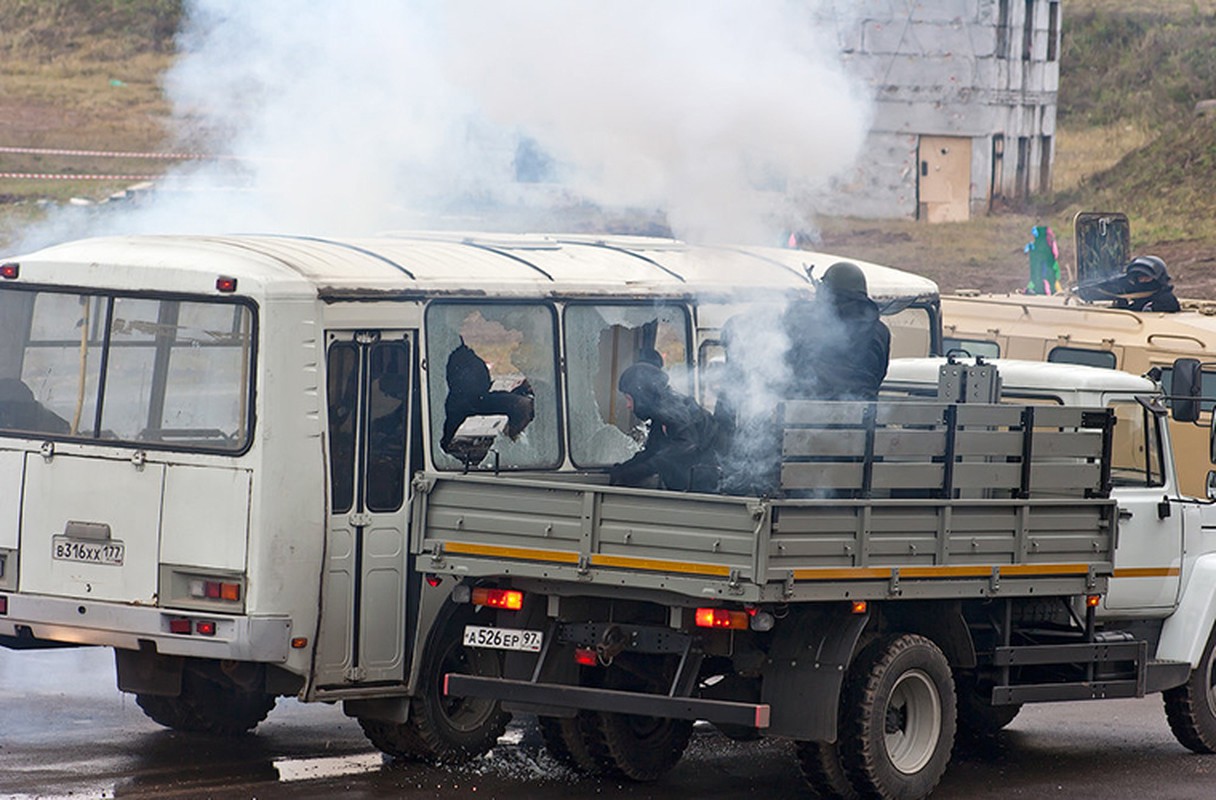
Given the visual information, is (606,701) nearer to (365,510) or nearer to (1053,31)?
(365,510)

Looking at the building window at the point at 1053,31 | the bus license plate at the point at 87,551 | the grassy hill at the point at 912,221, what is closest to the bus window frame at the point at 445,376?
the bus license plate at the point at 87,551

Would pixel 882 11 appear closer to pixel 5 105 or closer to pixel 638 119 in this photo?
pixel 5 105

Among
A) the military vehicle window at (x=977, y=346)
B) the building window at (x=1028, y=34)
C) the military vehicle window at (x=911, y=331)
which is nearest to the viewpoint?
the military vehicle window at (x=911, y=331)

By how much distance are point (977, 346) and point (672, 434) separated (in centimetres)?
701

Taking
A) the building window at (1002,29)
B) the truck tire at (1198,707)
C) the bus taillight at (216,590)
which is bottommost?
the truck tire at (1198,707)

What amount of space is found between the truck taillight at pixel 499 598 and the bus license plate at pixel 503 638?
0.11 meters

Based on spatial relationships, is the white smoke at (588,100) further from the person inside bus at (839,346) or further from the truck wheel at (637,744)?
the truck wheel at (637,744)

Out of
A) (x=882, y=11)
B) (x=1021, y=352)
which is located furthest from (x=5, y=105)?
(x=1021, y=352)

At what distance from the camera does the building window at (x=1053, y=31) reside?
43.4 meters

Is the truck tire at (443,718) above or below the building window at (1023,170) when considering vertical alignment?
below

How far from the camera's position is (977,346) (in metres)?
16.7

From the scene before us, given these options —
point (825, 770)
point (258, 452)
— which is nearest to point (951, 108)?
point (825, 770)

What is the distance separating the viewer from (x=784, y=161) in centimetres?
1289

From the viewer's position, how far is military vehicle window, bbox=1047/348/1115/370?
1586cm
